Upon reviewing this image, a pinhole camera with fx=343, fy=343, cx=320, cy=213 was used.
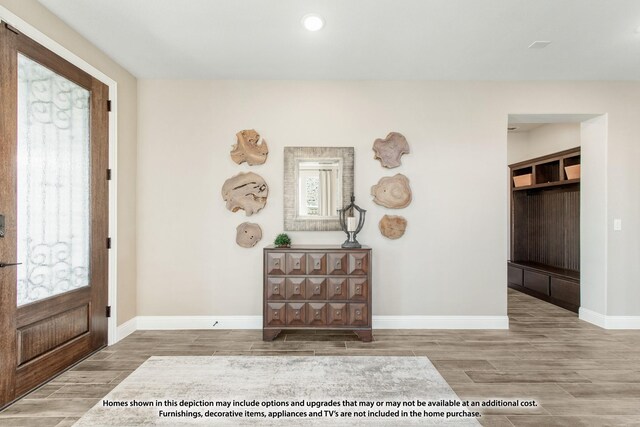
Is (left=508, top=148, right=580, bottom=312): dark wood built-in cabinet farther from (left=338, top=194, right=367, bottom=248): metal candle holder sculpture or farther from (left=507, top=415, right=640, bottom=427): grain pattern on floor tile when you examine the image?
(left=338, top=194, right=367, bottom=248): metal candle holder sculpture

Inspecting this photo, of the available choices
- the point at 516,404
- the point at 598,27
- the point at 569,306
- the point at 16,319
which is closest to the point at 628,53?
the point at 598,27

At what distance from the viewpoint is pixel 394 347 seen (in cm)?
326

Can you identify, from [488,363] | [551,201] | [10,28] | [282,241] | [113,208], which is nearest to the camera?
[10,28]

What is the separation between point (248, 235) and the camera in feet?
12.6

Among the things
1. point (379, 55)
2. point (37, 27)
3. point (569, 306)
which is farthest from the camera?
point (569, 306)

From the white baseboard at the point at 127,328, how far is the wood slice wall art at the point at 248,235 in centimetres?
141

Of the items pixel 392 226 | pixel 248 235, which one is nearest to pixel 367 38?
pixel 392 226

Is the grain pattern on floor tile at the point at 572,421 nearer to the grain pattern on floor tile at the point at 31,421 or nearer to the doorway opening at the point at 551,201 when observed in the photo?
the doorway opening at the point at 551,201

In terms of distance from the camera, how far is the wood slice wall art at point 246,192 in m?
3.83

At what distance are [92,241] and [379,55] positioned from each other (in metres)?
3.17

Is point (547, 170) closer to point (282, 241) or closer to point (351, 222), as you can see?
point (351, 222)

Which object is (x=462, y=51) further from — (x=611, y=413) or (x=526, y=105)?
(x=611, y=413)

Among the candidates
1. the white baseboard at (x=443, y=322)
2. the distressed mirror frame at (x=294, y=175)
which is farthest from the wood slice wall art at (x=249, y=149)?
the white baseboard at (x=443, y=322)

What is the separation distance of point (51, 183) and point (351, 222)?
258 cm
